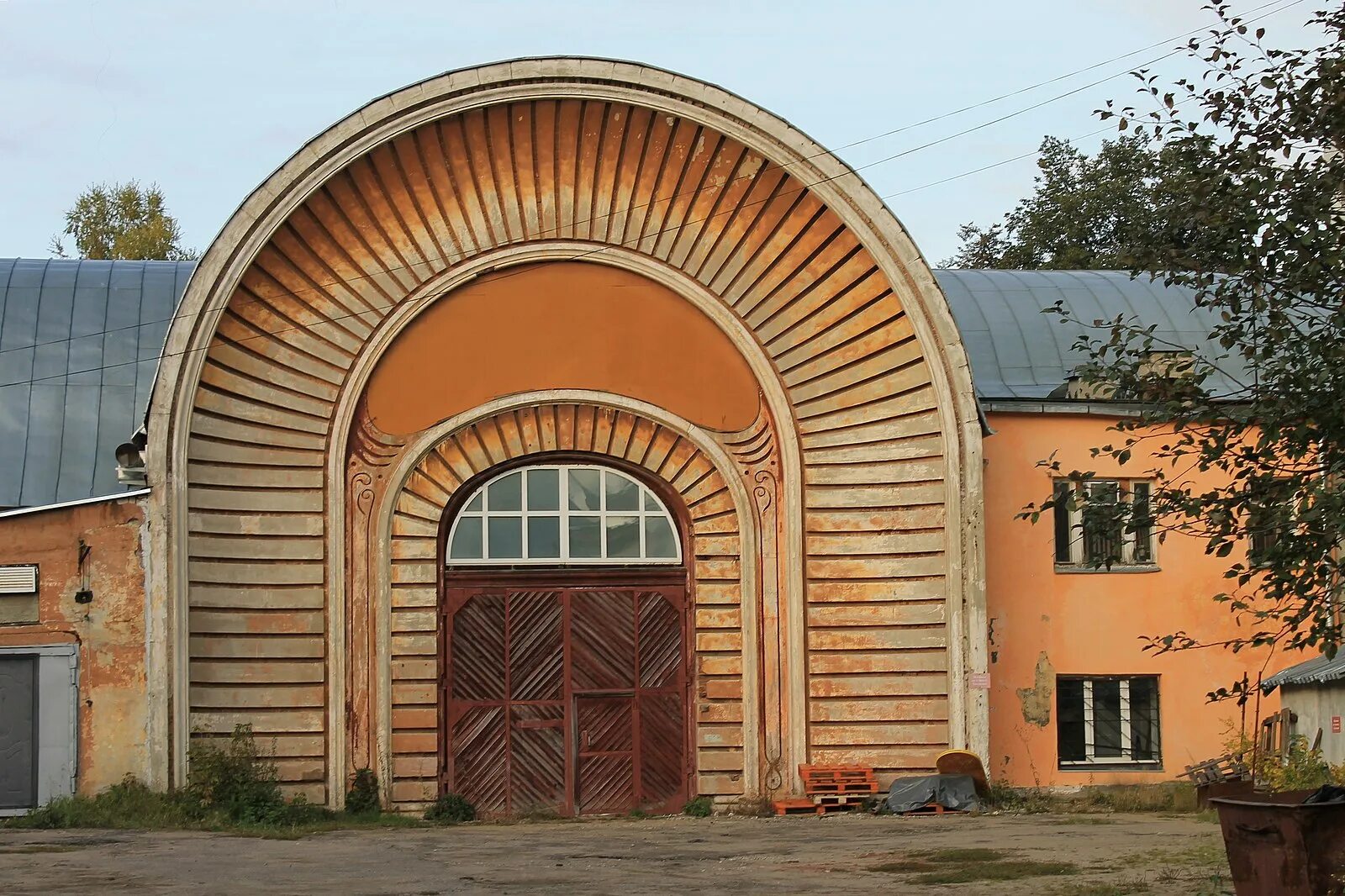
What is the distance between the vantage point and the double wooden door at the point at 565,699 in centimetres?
2067

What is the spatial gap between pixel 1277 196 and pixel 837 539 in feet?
35.4

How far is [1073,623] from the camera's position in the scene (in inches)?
881

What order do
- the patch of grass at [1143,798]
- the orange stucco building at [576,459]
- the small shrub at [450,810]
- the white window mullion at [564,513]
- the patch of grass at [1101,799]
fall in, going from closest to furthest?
the small shrub at [450,810]
the orange stucco building at [576,459]
the patch of grass at [1101,799]
the patch of grass at [1143,798]
the white window mullion at [564,513]

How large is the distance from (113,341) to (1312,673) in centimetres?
1644

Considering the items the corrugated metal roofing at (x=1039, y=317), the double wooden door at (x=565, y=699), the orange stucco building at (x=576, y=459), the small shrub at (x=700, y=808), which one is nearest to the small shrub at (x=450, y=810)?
the double wooden door at (x=565, y=699)

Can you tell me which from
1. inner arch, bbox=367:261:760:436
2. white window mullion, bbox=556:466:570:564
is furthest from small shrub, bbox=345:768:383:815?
inner arch, bbox=367:261:760:436

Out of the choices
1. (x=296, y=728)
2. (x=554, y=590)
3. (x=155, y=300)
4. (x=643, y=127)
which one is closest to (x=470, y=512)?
(x=554, y=590)

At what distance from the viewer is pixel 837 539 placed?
21000 mm

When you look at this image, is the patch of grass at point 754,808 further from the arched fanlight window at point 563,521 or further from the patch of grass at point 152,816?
the patch of grass at point 152,816

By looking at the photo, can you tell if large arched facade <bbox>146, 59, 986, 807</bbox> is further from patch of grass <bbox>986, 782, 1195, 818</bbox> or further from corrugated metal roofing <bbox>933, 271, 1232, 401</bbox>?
corrugated metal roofing <bbox>933, 271, 1232, 401</bbox>

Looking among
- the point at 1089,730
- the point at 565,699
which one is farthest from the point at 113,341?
the point at 1089,730

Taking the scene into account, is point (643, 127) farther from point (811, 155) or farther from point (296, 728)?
point (296, 728)

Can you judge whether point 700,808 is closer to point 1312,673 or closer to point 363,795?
point 363,795

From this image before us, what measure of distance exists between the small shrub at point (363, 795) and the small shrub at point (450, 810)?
24.0 inches
